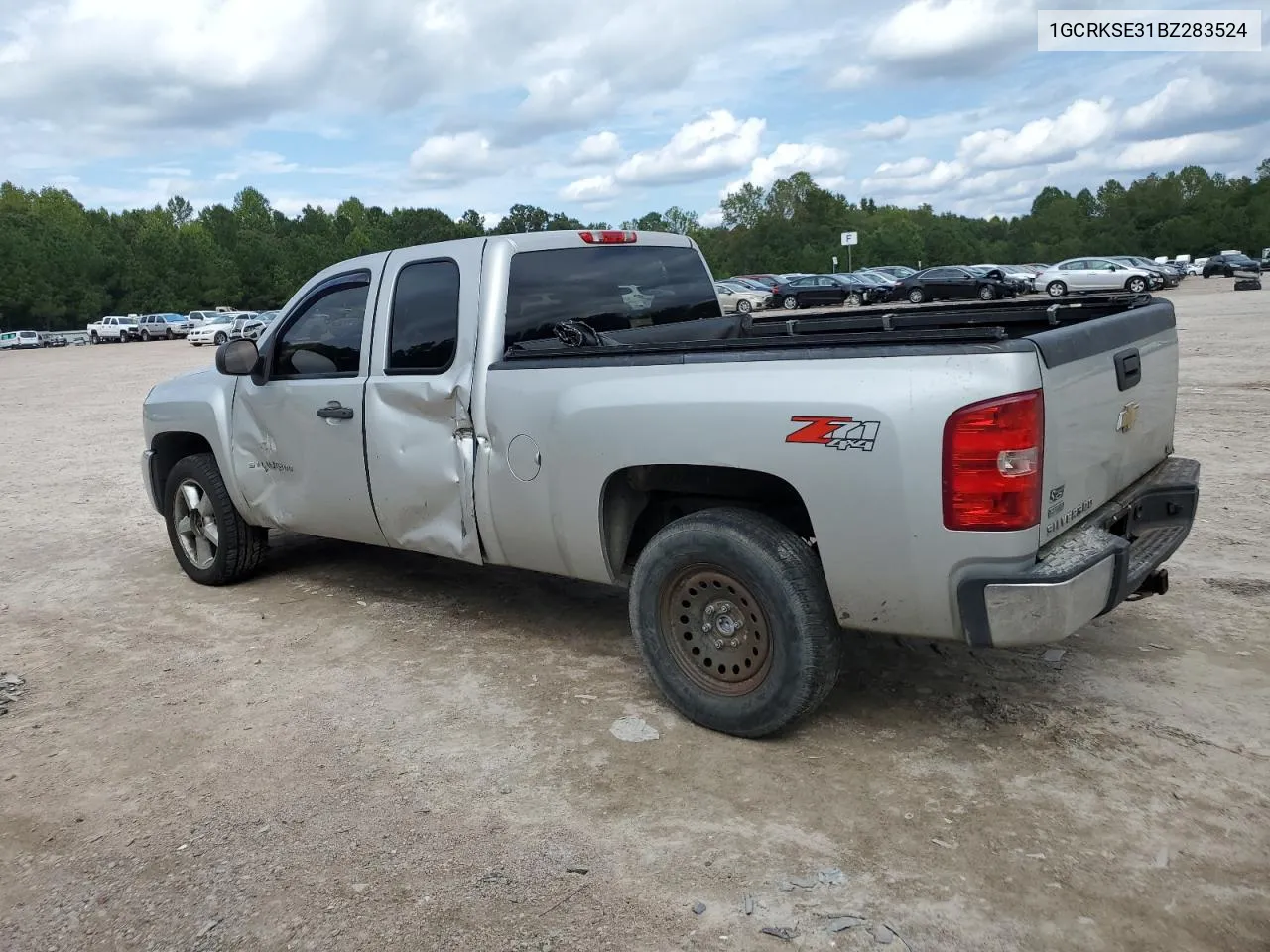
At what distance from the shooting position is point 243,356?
18.3ft

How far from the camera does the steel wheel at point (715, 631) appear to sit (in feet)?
12.6

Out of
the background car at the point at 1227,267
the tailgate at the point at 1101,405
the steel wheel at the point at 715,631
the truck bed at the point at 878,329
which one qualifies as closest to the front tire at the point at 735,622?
the steel wheel at the point at 715,631

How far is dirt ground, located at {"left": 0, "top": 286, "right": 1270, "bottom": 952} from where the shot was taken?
115 inches

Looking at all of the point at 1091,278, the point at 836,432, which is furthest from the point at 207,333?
the point at 836,432

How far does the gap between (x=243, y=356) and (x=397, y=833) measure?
10.2 feet

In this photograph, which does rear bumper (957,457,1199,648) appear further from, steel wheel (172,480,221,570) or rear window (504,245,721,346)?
steel wheel (172,480,221,570)

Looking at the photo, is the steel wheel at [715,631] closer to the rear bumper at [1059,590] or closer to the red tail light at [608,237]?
the rear bumper at [1059,590]

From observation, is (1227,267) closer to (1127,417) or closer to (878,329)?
(878,329)

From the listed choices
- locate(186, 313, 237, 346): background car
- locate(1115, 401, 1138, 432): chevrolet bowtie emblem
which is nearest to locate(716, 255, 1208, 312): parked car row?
locate(186, 313, 237, 346): background car

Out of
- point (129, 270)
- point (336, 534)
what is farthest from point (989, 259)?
point (336, 534)

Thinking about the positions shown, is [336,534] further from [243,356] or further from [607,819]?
[607,819]

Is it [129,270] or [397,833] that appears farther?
[129,270]

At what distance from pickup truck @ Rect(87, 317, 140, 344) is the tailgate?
66.2 metres

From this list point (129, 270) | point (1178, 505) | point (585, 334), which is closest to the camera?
point (1178, 505)
